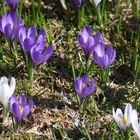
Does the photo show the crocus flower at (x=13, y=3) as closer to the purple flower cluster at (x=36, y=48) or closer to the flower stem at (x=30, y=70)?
the purple flower cluster at (x=36, y=48)

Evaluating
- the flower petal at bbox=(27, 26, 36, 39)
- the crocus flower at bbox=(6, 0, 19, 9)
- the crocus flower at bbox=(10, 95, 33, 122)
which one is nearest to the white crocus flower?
the crocus flower at bbox=(10, 95, 33, 122)

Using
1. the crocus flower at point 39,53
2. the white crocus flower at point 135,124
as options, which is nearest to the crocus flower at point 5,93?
the crocus flower at point 39,53

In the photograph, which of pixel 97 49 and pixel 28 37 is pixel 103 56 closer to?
pixel 97 49

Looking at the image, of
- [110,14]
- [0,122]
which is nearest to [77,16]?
[110,14]

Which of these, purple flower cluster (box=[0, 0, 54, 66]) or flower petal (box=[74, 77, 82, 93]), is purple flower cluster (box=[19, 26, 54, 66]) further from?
flower petal (box=[74, 77, 82, 93])

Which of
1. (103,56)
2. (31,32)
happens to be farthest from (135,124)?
(31,32)

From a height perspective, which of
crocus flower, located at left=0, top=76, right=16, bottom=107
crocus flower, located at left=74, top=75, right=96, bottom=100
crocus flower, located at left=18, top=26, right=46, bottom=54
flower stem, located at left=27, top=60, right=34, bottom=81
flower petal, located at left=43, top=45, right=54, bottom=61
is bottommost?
crocus flower, located at left=74, top=75, right=96, bottom=100
